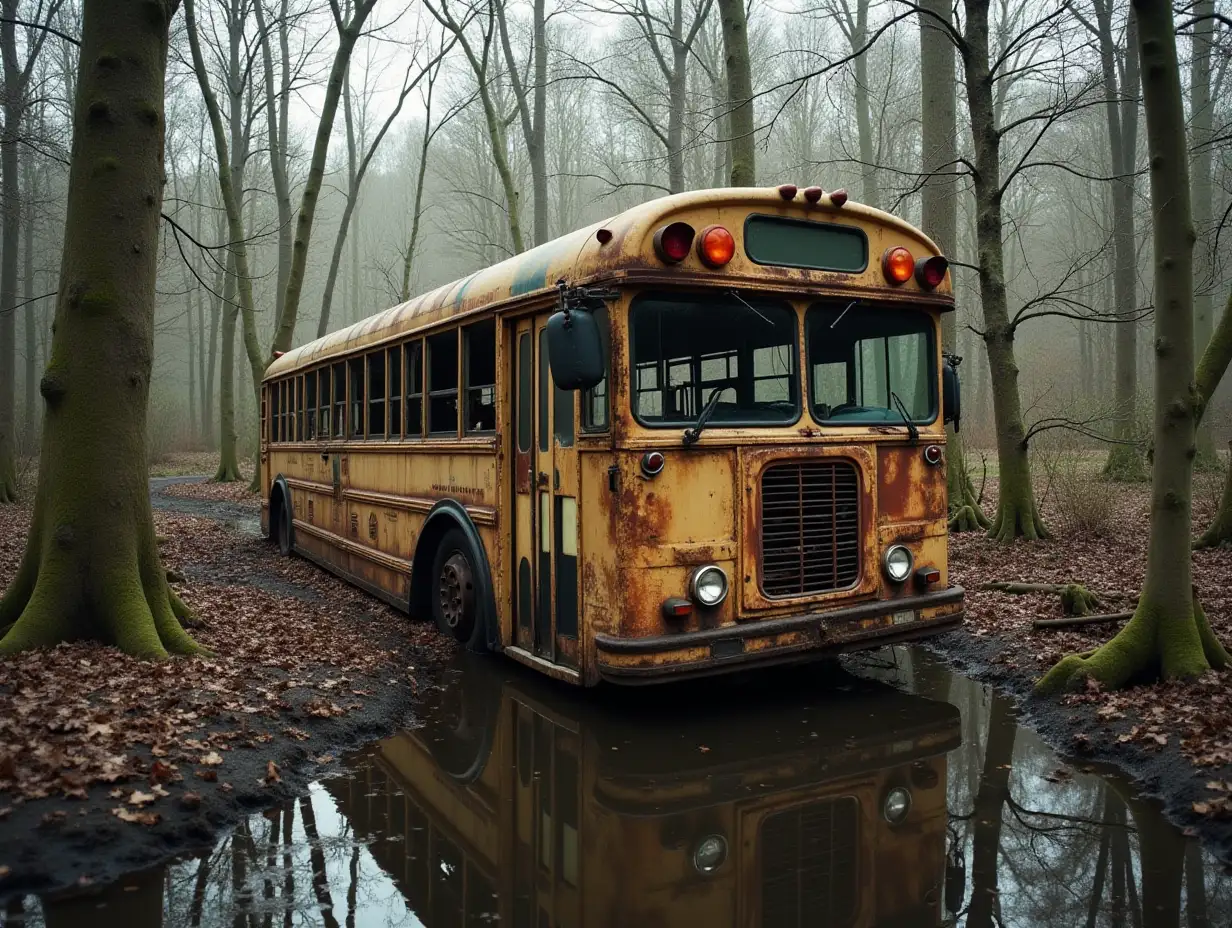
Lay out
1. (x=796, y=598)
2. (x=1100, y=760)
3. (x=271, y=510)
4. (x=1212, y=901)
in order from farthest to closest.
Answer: (x=271, y=510) → (x=796, y=598) → (x=1100, y=760) → (x=1212, y=901)

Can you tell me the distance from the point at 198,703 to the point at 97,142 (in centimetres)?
377

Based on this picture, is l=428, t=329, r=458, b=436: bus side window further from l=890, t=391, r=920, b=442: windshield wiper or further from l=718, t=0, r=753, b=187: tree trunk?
l=718, t=0, r=753, b=187: tree trunk

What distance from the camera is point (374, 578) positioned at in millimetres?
9656

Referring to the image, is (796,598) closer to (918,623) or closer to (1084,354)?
(918,623)

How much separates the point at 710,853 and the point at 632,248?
10.2 ft

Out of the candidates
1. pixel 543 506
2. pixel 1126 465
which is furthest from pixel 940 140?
pixel 543 506

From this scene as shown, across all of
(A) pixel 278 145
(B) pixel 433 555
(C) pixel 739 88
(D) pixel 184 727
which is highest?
(A) pixel 278 145

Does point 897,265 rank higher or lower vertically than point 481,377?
higher

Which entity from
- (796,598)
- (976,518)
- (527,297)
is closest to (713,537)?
(796,598)

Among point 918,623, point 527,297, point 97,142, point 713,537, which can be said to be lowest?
point 918,623

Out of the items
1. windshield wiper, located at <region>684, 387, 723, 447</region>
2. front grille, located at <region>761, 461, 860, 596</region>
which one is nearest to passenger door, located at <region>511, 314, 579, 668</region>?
windshield wiper, located at <region>684, 387, 723, 447</region>

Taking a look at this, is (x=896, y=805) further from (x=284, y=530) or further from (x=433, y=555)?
(x=284, y=530)

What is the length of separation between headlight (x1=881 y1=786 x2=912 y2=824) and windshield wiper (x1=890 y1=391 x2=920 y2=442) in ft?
7.89

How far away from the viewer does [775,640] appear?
581cm
